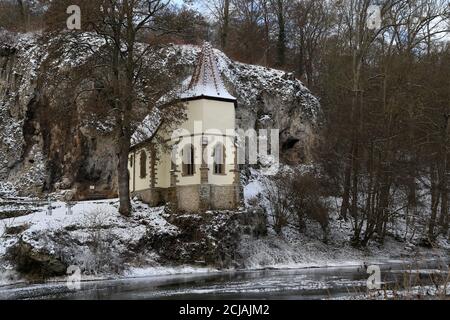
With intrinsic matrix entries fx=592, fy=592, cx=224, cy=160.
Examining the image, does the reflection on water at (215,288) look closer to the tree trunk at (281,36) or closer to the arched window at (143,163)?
the arched window at (143,163)

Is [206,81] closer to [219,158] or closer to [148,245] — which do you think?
[219,158]

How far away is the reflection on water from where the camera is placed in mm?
16438

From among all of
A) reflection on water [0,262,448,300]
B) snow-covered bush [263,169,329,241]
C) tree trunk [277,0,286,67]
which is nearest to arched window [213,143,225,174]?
snow-covered bush [263,169,329,241]

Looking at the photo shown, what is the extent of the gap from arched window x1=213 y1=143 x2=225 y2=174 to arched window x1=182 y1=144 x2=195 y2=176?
4.22 ft

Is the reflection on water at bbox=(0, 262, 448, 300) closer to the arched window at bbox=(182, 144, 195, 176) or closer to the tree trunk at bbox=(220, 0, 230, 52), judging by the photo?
the arched window at bbox=(182, 144, 195, 176)

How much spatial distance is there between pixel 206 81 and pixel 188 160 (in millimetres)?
4588

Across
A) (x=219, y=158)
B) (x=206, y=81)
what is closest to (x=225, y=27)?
(x=206, y=81)

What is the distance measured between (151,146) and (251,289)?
1455cm

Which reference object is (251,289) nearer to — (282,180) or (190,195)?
(190,195)

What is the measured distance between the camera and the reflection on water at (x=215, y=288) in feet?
53.9

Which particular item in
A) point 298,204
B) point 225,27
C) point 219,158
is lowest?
point 298,204

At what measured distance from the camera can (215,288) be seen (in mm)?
18938
